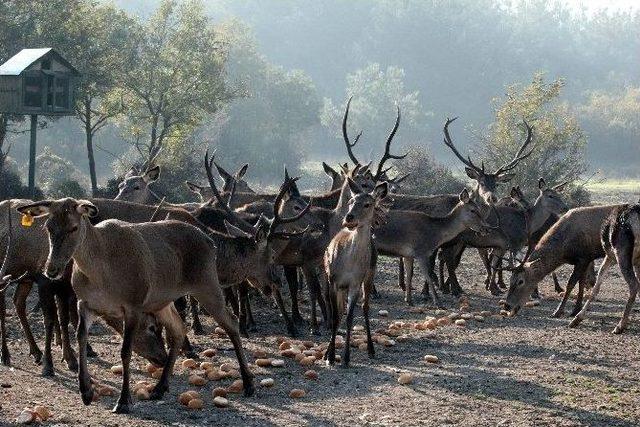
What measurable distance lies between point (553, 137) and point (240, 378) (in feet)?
71.8

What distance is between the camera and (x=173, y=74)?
109 feet

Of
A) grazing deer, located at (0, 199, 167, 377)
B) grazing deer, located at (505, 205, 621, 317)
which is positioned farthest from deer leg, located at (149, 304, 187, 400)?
grazing deer, located at (505, 205, 621, 317)

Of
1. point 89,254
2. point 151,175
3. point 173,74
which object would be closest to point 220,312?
point 89,254

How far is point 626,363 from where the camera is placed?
439 inches

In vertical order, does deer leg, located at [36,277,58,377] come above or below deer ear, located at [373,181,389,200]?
below

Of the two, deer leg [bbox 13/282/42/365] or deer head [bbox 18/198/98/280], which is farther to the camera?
deer leg [bbox 13/282/42/365]

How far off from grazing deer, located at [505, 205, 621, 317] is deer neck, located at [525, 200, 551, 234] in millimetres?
2739

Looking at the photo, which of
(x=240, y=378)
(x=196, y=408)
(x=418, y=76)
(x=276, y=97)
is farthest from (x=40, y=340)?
(x=418, y=76)

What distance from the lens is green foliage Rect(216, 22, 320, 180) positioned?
60.0 m

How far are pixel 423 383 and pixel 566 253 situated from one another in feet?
17.0

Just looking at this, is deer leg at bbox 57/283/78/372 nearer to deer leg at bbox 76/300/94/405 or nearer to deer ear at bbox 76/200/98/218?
deer leg at bbox 76/300/94/405

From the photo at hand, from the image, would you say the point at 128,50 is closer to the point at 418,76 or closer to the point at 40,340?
the point at 40,340

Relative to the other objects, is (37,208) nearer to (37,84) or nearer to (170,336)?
(170,336)

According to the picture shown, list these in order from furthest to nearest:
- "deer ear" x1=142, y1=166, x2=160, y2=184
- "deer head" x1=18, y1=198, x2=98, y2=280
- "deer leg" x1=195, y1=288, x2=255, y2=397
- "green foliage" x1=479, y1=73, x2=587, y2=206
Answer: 1. "green foliage" x1=479, y1=73, x2=587, y2=206
2. "deer ear" x1=142, y1=166, x2=160, y2=184
3. "deer leg" x1=195, y1=288, x2=255, y2=397
4. "deer head" x1=18, y1=198, x2=98, y2=280
